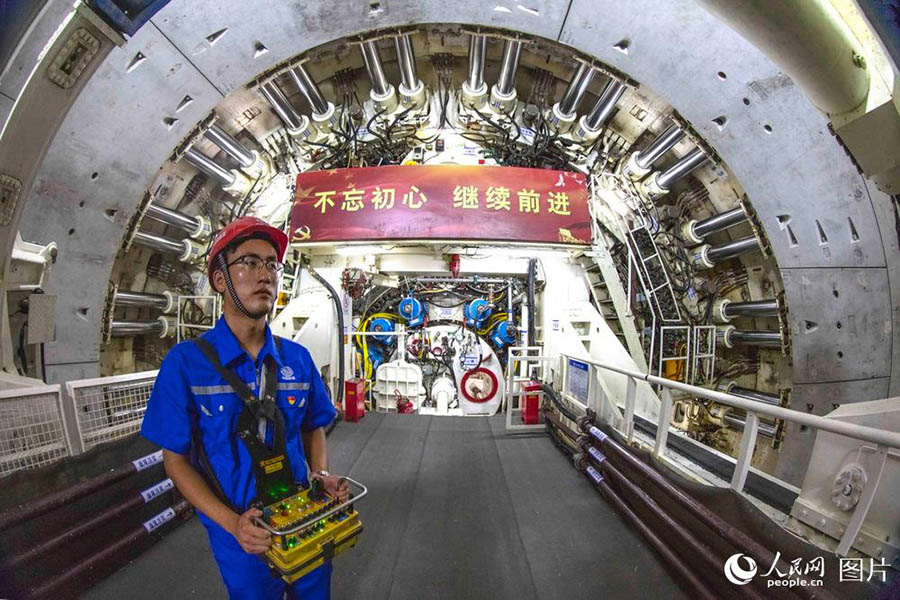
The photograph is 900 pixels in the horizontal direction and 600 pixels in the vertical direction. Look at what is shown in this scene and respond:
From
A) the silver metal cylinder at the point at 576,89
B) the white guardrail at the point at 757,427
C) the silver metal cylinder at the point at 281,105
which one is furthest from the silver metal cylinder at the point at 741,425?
the silver metal cylinder at the point at 281,105

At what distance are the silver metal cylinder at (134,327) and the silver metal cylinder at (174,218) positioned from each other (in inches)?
61.6

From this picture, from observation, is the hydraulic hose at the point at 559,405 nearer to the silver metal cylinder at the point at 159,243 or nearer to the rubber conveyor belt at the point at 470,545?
the rubber conveyor belt at the point at 470,545

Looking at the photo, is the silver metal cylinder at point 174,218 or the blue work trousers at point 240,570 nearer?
the blue work trousers at point 240,570

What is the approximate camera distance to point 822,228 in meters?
3.70

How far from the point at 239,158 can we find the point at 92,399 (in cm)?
386

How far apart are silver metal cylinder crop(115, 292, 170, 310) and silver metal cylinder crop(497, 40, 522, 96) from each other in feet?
20.2

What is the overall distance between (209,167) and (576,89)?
5614 millimetres

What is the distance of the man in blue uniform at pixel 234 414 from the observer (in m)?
1.09

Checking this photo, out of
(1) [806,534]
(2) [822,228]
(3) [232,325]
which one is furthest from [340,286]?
(2) [822,228]

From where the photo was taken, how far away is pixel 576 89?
4.63 metres

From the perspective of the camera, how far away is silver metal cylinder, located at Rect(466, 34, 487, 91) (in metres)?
4.27

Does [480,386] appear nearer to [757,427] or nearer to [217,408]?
[757,427]


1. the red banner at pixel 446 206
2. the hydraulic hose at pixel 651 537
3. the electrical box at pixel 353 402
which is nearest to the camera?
the hydraulic hose at pixel 651 537

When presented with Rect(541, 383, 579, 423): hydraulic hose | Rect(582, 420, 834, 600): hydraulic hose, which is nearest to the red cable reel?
Rect(541, 383, 579, 423): hydraulic hose
